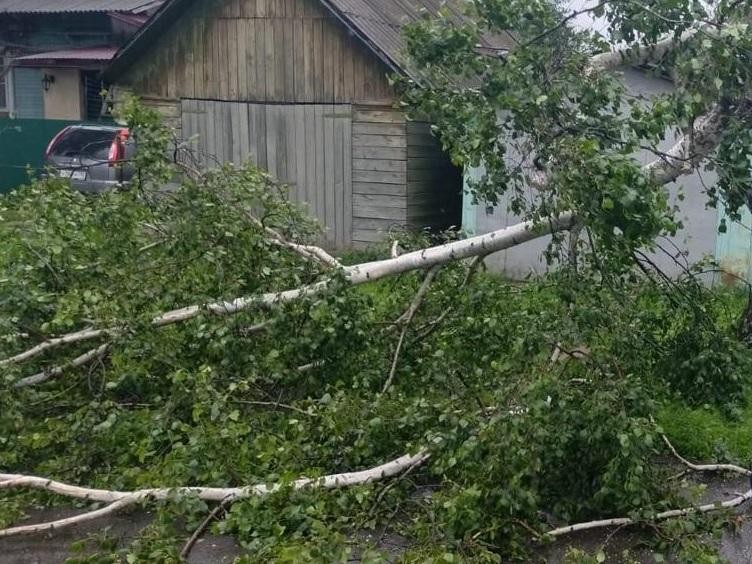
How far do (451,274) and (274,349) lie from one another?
129cm

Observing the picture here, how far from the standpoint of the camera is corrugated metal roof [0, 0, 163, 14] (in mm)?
17547

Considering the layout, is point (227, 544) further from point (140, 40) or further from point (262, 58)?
point (140, 40)

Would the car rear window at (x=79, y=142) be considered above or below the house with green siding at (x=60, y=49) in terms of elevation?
below

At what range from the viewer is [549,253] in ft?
17.4

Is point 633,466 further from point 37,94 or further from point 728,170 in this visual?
point 37,94

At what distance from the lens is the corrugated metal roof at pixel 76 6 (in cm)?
1755

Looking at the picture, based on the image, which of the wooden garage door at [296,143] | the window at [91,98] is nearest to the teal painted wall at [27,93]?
the window at [91,98]

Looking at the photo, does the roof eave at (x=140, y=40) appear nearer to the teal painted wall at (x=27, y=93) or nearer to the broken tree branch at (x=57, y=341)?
A: the broken tree branch at (x=57, y=341)

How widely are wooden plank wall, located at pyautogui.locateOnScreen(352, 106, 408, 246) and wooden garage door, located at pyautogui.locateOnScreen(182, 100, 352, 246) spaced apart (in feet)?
0.35

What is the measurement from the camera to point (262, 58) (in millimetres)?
11383

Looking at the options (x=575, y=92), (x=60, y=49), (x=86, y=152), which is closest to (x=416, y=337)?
(x=575, y=92)

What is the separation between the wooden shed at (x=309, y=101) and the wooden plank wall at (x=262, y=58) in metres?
0.01

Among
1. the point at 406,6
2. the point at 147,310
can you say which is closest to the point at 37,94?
the point at 406,6

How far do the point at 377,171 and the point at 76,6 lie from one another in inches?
376
